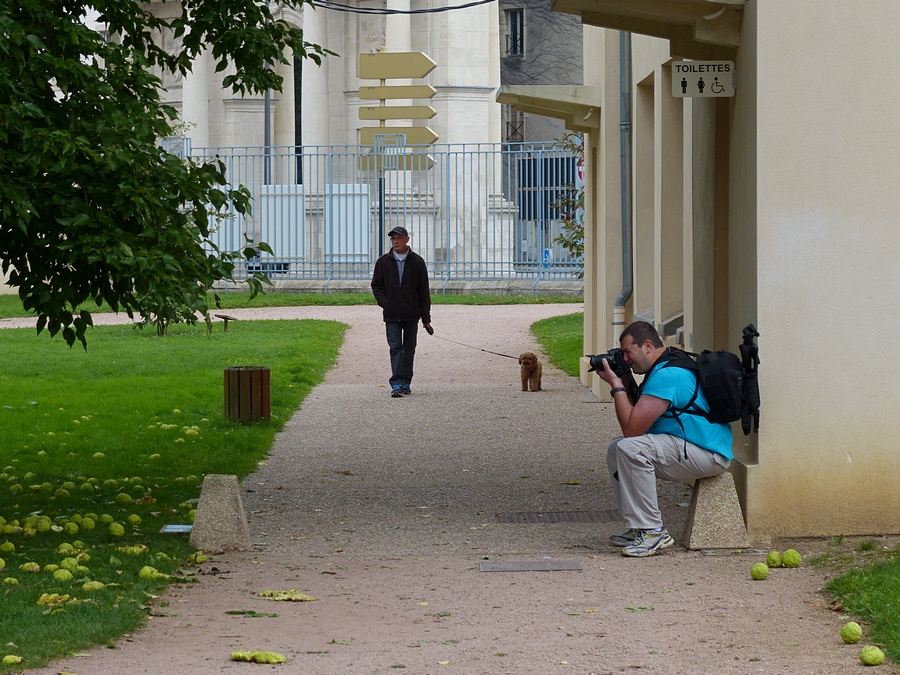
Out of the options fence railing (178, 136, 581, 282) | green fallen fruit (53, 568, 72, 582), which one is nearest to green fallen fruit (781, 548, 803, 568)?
green fallen fruit (53, 568, 72, 582)

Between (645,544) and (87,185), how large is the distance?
3346mm

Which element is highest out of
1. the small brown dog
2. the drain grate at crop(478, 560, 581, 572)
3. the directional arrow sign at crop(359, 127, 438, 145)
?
the directional arrow sign at crop(359, 127, 438, 145)

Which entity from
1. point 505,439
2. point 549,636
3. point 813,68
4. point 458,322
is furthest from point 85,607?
point 458,322

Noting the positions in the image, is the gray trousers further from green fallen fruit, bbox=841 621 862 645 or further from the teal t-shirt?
green fallen fruit, bbox=841 621 862 645

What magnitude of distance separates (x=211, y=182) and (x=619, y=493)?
2.72 metres

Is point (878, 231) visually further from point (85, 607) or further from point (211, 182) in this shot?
point (85, 607)

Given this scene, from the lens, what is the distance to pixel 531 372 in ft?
49.0

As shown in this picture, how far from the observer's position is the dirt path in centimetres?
521

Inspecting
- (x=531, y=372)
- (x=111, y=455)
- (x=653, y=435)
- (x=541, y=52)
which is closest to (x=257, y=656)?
(x=653, y=435)

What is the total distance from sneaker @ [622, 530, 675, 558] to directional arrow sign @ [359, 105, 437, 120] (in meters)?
26.1

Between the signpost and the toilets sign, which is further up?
the signpost

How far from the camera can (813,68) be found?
725 centimetres

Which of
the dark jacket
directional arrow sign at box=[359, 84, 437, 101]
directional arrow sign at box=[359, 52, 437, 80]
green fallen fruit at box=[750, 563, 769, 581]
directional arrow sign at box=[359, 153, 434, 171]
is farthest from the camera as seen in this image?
directional arrow sign at box=[359, 84, 437, 101]

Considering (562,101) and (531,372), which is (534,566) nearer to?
(531,372)
